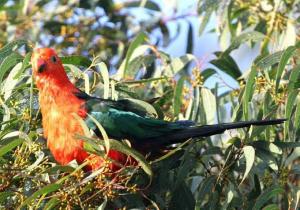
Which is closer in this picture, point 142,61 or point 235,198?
point 235,198

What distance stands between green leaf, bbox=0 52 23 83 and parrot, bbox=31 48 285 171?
71 mm

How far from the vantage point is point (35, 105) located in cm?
398

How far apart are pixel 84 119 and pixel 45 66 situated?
294 mm

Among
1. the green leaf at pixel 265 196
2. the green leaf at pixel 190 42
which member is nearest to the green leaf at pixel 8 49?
the green leaf at pixel 265 196

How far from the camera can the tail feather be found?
3.67 m

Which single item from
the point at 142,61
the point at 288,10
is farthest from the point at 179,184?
the point at 288,10

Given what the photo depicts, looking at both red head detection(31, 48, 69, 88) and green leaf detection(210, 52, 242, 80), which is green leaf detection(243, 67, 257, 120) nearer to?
green leaf detection(210, 52, 242, 80)

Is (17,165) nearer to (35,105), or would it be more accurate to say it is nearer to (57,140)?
(57,140)

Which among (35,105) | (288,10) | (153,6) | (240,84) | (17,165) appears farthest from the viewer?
(153,6)

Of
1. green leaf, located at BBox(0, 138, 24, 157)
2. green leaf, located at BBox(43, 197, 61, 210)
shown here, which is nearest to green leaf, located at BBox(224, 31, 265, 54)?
green leaf, located at BBox(0, 138, 24, 157)

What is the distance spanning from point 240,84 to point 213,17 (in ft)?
4.08

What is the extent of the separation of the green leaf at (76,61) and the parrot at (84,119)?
0.12m

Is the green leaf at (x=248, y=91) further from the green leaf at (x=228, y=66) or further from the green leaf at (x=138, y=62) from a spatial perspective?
the green leaf at (x=138, y=62)

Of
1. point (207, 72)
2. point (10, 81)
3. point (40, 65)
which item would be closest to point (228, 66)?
point (207, 72)
